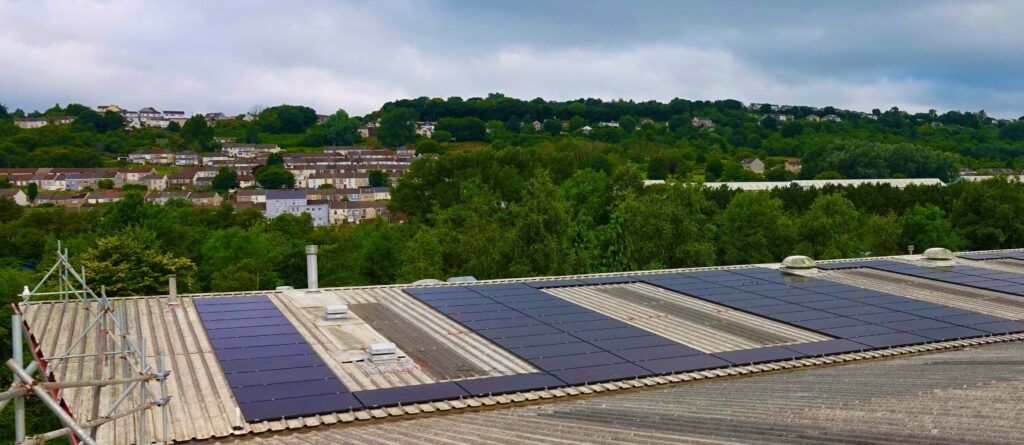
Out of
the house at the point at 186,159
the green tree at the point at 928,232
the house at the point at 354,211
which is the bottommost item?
the house at the point at 354,211

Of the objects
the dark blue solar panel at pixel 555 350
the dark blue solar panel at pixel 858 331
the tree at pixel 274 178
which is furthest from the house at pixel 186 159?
the dark blue solar panel at pixel 858 331

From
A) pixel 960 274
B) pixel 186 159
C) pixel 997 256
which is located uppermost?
pixel 186 159

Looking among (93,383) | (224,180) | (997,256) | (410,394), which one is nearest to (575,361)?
(410,394)

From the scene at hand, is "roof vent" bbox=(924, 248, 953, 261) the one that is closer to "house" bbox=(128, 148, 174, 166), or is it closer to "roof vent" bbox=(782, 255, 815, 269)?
"roof vent" bbox=(782, 255, 815, 269)

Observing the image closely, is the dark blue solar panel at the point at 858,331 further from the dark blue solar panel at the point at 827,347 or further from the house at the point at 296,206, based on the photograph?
the house at the point at 296,206

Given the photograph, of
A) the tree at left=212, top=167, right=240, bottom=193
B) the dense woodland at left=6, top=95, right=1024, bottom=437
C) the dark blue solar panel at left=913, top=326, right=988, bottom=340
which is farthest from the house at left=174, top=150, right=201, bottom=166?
the dark blue solar panel at left=913, top=326, right=988, bottom=340

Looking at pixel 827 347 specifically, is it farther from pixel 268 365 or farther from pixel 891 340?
pixel 268 365
